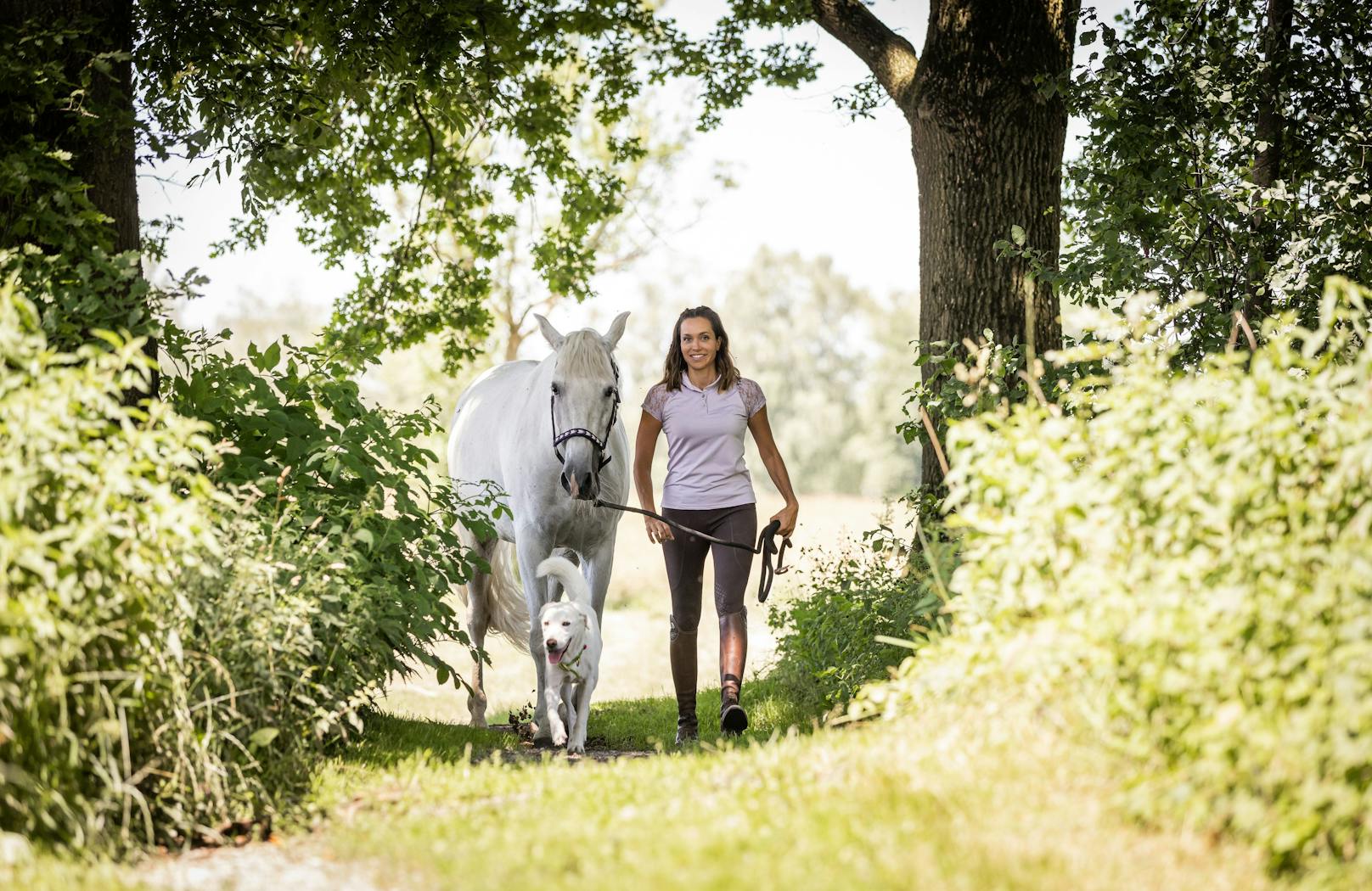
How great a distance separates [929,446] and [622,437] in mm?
1924

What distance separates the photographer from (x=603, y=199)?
1299 centimetres

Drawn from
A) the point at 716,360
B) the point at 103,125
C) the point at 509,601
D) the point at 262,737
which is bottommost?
the point at 262,737

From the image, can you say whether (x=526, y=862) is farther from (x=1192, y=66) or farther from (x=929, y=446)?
(x=1192, y=66)

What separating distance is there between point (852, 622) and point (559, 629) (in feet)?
6.12

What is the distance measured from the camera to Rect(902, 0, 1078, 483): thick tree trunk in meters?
6.81

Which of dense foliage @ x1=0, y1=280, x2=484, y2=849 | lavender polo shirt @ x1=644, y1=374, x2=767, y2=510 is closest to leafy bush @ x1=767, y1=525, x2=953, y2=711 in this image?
lavender polo shirt @ x1=644, y1=374, x2=767, y2=510

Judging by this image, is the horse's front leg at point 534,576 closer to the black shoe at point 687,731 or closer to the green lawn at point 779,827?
the black shoe at point 687,731

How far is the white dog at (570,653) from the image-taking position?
593 centimetres

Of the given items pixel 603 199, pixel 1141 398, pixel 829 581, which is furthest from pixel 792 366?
pixel 1141 398

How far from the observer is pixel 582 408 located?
613cm

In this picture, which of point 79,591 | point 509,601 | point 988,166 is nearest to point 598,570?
point 509,601

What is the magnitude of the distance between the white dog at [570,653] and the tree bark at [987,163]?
229 centimetres

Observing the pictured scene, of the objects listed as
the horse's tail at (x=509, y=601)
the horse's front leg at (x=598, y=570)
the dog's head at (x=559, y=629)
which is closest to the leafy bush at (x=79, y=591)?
the dog's head at (x=559, y=629)

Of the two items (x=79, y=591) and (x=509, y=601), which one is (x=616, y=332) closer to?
(x=509, y=601)
